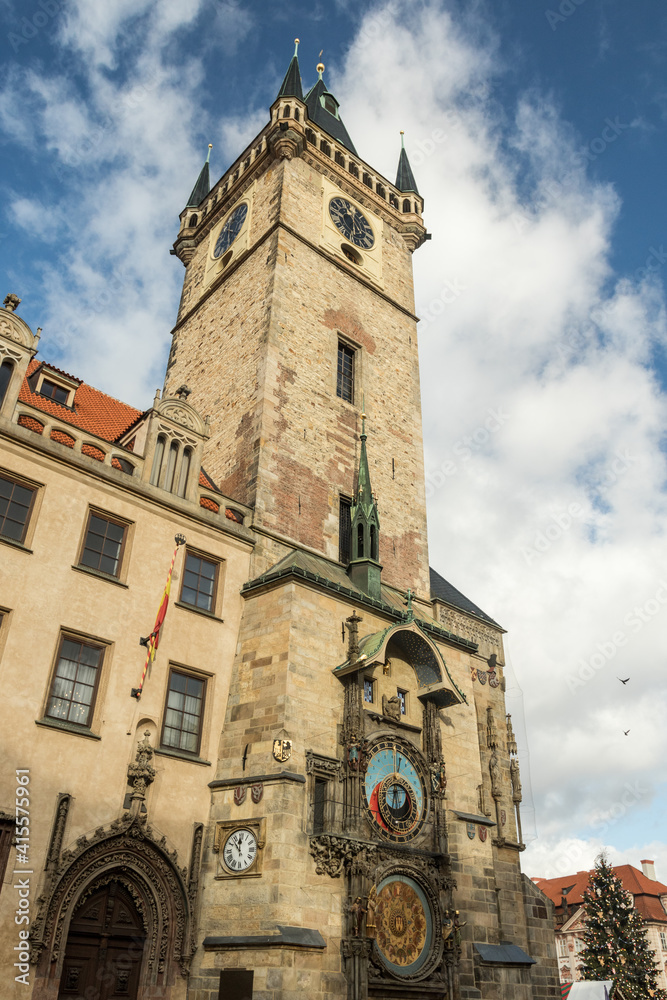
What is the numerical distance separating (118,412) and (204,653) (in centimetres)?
816

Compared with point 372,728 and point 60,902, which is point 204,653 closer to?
point 372,728

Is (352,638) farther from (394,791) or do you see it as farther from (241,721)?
(394,791)

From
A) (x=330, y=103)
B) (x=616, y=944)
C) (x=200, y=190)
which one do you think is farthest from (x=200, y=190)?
(x=616, y=944)

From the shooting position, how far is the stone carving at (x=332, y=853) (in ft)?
42.1

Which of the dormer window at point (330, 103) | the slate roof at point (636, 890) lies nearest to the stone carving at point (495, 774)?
the dormer window at point (330, 103)

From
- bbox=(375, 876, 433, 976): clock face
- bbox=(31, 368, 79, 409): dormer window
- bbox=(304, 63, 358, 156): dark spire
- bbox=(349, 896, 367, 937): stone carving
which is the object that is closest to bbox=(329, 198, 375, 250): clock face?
bbox=(304, 63, 358, 156): dark spire

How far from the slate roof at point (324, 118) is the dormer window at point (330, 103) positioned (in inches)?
7.7

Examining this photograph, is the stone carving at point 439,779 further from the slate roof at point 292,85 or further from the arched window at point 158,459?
the slate roof at point 292,85

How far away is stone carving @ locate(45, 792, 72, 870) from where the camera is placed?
11.4 meters

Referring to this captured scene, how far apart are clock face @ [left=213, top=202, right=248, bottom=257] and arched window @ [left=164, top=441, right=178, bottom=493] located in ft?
38.6

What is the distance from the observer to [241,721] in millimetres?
14320

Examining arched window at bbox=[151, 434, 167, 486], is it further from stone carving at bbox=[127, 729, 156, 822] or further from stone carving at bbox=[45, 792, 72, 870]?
stone carving at bbox=[45, 792, 72, 870]

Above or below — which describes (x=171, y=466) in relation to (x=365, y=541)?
above

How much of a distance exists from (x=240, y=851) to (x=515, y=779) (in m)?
9.89
